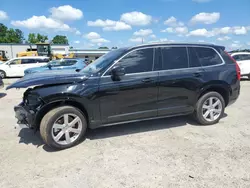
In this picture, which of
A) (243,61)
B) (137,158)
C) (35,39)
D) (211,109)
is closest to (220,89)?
(211,109)

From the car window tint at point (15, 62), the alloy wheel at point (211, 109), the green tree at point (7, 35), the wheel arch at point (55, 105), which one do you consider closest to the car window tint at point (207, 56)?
the alloy wheel at point (211, 109)

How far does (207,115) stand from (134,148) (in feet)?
6.76

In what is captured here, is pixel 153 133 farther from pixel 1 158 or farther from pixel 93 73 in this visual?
pixel 1 158

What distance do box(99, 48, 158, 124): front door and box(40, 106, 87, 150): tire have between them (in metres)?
0.45

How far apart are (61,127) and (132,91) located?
145 cm

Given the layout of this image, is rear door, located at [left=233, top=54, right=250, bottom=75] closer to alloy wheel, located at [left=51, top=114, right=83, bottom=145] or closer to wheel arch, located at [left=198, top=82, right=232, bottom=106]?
wheel arch, located at [left=198, top=82, right=232, bottom=106]

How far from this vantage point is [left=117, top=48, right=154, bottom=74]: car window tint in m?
3.96

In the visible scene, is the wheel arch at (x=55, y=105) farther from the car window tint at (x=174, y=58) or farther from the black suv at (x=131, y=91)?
the car window tint at (x=174, y=58)

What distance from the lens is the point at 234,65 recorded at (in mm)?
4785

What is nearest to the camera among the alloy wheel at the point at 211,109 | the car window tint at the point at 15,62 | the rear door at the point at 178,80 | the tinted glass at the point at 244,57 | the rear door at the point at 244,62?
the rear door at the point at 178,80

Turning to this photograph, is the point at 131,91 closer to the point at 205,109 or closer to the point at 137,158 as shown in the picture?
the point at 137,158

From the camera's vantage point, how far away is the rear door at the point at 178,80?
4195mm

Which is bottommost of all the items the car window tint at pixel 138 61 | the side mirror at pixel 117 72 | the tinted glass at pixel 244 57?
the side mirror at pixel 117 72

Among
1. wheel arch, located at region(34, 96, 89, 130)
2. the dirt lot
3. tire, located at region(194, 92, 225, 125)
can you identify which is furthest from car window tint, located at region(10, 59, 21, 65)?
tire, located at region(194, 92, 225, 125)
